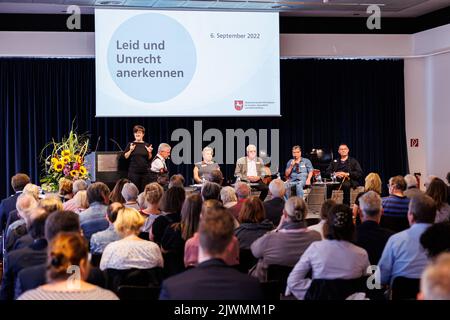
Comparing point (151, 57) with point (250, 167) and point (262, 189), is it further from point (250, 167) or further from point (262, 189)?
point (262, 189)

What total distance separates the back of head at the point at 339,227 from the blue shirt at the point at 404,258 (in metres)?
0.34

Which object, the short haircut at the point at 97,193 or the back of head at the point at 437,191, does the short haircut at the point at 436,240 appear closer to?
the back of head at the point at 437,191

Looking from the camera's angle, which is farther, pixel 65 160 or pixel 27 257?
pixel 65 160

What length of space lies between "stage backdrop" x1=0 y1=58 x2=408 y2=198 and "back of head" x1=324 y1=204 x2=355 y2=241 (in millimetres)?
8464

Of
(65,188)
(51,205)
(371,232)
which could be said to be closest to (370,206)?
(371,232)

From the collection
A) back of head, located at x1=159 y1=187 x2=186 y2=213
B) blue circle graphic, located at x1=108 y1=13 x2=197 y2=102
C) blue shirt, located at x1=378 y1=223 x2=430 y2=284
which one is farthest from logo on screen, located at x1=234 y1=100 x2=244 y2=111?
blue shirt, located at x1=378 y1=223 x2=430 y2=284

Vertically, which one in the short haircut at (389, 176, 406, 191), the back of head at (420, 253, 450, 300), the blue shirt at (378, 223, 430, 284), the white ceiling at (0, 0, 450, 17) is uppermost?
the white ceiling at (0, 0, 450, 17)

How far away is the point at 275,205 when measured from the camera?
6477mm

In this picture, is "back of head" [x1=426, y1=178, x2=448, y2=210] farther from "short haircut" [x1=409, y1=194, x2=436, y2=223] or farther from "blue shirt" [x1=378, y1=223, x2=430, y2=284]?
"blue shirt" [x1=378, y1=223, x2=430, y2=284]

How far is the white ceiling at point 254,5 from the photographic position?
435 inches

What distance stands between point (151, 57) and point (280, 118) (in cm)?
288

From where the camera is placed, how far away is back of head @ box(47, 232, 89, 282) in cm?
278

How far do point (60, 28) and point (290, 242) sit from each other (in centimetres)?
834

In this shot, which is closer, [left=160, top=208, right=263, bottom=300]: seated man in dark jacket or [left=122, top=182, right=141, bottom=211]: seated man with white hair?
[left=160, top=208, right=263, bottom=300]: seated man in dark jacket
